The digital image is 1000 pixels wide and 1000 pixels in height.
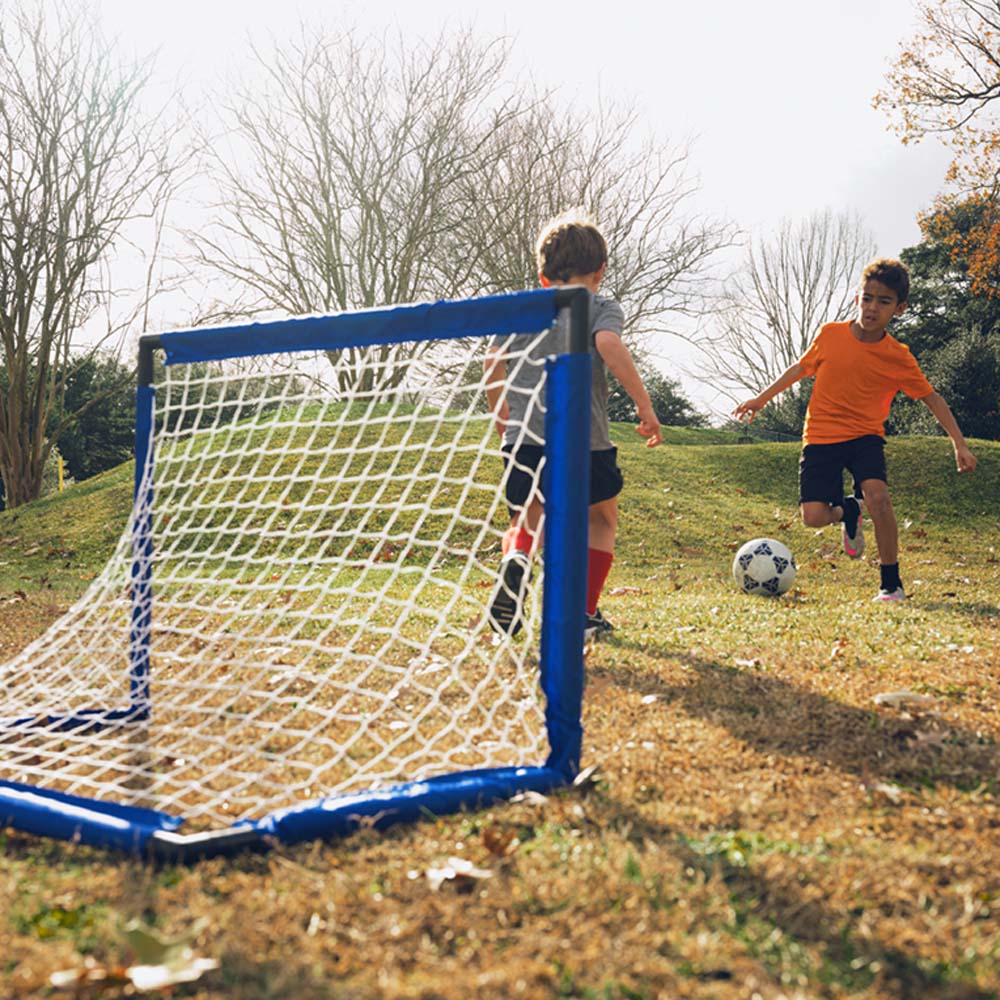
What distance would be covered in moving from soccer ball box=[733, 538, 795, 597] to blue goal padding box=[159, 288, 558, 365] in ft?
15.1

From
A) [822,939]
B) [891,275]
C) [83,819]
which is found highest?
[891,275]

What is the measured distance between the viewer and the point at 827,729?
3135mm

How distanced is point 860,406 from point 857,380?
0.17 m

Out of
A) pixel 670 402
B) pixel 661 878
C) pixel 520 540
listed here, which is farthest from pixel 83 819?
pixel 670 402

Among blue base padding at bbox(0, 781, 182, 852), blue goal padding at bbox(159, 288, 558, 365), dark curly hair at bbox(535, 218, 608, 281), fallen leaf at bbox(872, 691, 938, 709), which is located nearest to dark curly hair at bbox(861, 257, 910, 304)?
dark curly hair at bbox(535, 218, 608, 281)

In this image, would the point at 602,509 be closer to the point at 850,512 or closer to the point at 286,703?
the point at 286,703

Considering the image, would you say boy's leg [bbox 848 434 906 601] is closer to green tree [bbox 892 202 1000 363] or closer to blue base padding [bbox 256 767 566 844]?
blue base padding [bbox 256 767 566 844]

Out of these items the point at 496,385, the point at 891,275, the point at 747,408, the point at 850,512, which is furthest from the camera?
the point at 850,512

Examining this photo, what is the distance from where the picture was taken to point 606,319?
166 inches

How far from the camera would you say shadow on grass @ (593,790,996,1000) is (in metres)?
1.62

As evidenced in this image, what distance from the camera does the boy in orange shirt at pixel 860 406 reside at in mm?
6005

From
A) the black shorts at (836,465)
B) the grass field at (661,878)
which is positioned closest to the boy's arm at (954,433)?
the black shorts at (836,465)

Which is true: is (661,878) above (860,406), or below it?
below

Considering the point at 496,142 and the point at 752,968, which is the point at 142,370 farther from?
the point at 496,142
